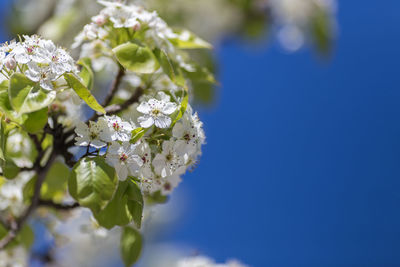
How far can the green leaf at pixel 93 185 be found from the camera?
0.58 meters

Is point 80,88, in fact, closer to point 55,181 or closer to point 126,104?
point 126,104

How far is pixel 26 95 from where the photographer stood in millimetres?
581

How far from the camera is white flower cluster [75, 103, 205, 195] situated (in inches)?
24.1

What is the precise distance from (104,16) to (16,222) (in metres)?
0.42

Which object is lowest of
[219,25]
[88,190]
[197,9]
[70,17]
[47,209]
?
[88,190]

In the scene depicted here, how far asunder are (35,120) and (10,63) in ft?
0.31

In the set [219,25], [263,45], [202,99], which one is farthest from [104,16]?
[263,45]

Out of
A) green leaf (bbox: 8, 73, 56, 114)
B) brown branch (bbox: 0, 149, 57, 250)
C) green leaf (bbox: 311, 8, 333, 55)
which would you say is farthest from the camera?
green leaf (bbox: 311, 8, 333, 55)

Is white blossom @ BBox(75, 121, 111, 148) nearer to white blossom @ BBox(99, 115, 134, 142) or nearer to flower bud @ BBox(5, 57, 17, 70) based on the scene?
white blossom @ BBox(99, 115, 134, 142)

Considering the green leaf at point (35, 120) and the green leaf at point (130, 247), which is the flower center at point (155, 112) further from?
the green leaf at point (130, 247)

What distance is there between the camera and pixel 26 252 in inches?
36.9

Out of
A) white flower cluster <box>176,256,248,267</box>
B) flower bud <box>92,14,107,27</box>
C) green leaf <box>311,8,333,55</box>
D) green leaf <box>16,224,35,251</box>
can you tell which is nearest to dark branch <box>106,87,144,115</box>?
flower bud <box>92,14,107,27</box>

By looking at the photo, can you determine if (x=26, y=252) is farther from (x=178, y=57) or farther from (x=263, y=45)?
(x=263, y=45)

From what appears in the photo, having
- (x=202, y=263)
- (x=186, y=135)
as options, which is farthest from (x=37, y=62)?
(x=202, y=263)
